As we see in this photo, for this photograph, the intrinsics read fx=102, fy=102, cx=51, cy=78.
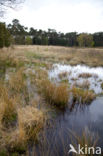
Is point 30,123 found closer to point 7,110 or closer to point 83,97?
point 7,110

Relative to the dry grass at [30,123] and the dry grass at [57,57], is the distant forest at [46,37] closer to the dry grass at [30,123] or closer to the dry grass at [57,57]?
the dry grass at [57,57]

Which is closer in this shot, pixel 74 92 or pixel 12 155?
pixel 12 155

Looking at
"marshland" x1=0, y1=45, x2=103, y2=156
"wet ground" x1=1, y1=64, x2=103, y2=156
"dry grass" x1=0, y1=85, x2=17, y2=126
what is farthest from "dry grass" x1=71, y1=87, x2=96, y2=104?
"dry grass" x1=0, y1=85, x2=17, y2=126

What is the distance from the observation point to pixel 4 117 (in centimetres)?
254

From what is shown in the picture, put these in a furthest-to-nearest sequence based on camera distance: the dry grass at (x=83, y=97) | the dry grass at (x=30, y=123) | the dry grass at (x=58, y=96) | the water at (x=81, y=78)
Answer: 1. the water at (x=81, y=78)
2. the dry grass at (x=83, y=97)
3. the dry grass at (x=58, y=96)
4. the dry grass at (x=30, y=123)

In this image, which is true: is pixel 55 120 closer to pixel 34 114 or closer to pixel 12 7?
pixel 34 114

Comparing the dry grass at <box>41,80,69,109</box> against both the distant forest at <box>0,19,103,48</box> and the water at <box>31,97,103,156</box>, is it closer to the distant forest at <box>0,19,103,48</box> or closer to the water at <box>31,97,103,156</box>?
the water at <box>31,97,103,156</box>

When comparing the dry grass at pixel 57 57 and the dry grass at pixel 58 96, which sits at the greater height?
the dry grass at pixel 57 57

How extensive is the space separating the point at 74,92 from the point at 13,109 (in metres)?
2.33

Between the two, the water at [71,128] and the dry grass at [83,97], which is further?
the dry grass at [83,97]

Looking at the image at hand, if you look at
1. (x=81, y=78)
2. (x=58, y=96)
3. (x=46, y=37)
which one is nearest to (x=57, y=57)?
(x=81, y=78)

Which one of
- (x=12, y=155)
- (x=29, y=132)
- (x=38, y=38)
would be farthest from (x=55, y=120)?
(x=38, y=38)

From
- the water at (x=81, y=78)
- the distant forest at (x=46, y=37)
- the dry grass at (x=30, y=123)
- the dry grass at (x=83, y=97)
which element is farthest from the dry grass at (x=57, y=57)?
the distant forest at (x=46, y=37)

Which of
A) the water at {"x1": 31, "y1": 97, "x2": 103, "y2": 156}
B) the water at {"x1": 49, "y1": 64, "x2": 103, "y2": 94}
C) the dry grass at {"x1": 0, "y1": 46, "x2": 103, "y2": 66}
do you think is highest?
the dry grass at {"x1": 0, "y1": 46, "x2": 103, "y2": 66}
